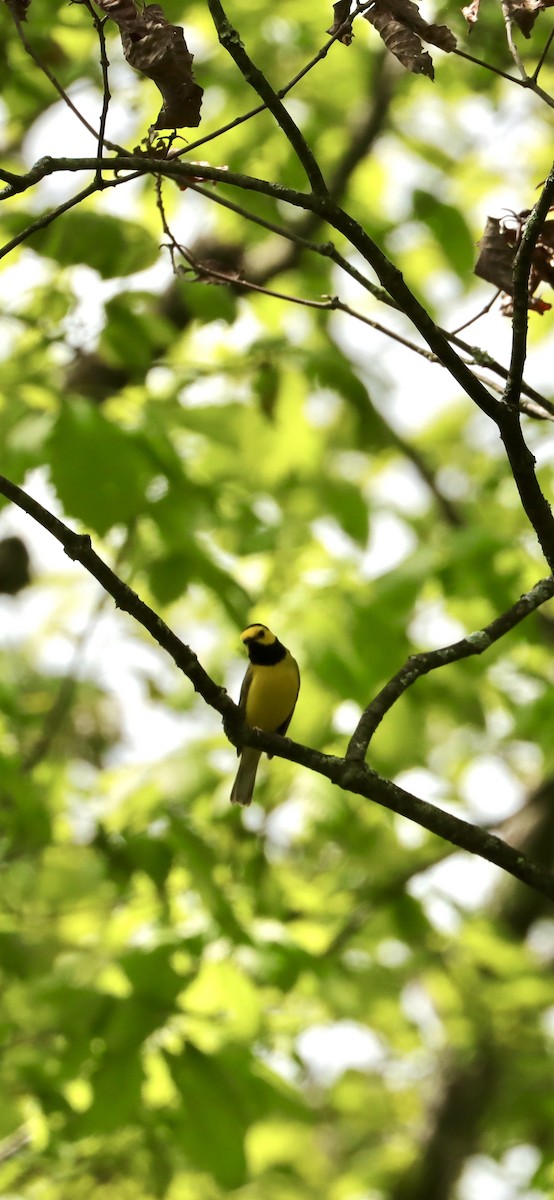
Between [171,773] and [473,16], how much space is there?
414cm

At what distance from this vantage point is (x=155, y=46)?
91.8 inches

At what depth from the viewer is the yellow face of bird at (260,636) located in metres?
5.95

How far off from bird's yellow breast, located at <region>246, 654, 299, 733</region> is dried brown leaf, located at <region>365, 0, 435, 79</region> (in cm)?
374

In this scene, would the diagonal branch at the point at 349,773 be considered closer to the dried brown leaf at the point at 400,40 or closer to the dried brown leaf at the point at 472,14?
the dried brown leaf at the point at 400,40

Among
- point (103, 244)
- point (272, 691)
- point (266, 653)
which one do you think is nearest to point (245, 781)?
point (272, 691)

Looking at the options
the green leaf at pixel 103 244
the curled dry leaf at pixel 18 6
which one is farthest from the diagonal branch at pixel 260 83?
the green leaf at pixel 103 244

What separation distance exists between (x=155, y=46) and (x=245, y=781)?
422cm

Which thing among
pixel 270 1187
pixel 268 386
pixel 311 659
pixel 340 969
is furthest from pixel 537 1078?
pixel 268 386

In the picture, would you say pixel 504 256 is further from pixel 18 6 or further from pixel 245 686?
pixel 245 686

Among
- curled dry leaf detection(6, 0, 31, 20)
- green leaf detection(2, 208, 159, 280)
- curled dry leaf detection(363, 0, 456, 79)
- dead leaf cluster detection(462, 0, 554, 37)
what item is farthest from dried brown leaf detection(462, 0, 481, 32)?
green leaf detection(2, 208, 159, 280)

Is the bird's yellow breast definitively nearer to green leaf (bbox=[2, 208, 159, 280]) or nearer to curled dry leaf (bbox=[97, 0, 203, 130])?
green leaf (bbox=[2, 208, 159, 280])

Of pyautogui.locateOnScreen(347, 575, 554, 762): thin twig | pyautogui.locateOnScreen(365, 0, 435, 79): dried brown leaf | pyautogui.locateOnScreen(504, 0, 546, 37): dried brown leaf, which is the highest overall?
pyautogui.locateOnScreen(504, 0, 546, 37): dried brown leaf

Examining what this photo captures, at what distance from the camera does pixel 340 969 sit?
6793 mm

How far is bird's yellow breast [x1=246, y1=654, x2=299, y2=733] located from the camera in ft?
19.2
